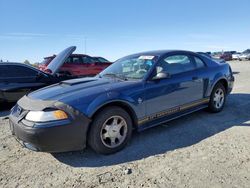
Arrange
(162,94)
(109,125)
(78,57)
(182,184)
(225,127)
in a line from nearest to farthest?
1. (182,184)
2. (109,125)
3. (162,94)
4. (225,127)
5. (78,57)

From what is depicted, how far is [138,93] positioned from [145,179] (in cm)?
136

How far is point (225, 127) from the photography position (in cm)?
439

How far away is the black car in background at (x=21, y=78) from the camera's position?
616 centimetres

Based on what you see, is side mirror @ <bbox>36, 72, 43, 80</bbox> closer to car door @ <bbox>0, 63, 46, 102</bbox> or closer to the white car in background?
car door @ <bbox>0, 63, 46, 102</bbox>

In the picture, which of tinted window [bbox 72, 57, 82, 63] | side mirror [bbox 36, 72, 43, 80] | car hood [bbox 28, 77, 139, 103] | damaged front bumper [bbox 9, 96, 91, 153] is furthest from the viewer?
tinted window [bbox 72, 57, 82, 63]

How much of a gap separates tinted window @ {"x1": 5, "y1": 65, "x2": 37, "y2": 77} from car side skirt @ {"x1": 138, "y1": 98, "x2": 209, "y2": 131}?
Result: 4.12 metres

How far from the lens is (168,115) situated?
4203 mm

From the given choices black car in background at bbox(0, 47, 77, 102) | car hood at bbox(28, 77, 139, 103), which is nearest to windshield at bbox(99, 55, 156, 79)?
car hood at bbox(28, 77, 139, 103)

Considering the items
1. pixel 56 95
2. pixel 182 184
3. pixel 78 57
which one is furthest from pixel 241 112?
pixel 78 57

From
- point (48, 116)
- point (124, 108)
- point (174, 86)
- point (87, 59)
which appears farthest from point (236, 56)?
point (48, 116)

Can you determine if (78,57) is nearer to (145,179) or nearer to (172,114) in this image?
(172,114)

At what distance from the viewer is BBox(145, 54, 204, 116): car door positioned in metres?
3.91

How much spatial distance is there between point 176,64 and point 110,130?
1.94 m

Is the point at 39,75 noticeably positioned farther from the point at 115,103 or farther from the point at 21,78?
the point at 115,103
